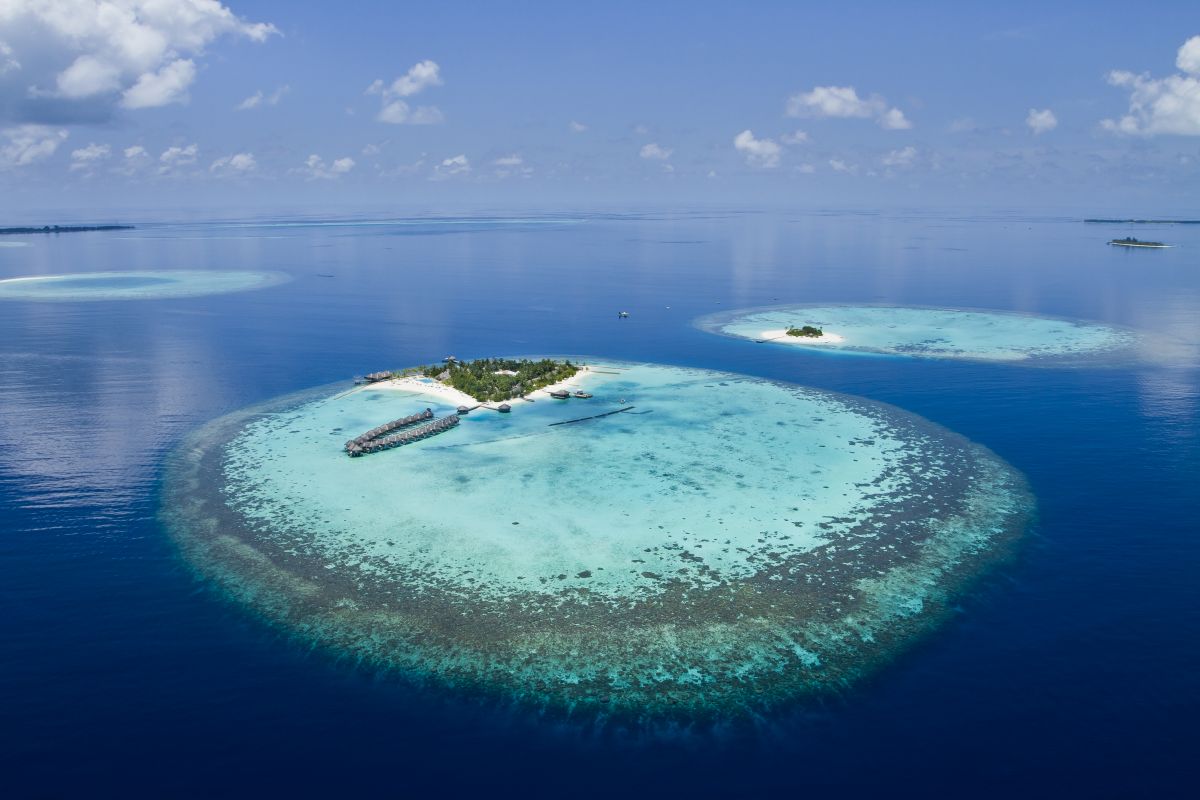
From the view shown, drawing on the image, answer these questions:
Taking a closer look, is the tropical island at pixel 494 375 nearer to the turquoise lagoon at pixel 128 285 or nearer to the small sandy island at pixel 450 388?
the small sandy island at pixel 450 388

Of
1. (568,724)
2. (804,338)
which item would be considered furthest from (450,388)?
(804,338)

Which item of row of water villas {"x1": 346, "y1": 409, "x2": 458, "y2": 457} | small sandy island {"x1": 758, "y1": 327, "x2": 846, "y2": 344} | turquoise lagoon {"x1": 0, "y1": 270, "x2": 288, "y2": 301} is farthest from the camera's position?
turquoise lagoon {"x1": 0, "y1": 270, "x2": 288, "y2": 301}

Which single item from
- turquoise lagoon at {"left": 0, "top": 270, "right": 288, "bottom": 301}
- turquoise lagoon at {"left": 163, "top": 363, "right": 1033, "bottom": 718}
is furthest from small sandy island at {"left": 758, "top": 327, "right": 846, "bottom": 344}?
turquoise lagoon at {"left": 0, "top": 270, "right": 288, "bottom": 301}

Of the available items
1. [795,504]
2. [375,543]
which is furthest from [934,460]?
[375,543]

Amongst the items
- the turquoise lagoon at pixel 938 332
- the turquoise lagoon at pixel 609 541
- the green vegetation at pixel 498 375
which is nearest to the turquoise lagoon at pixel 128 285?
the green vegetation at pixel 498 375

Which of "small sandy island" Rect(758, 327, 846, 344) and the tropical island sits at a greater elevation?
"small sandy island" Rect(758, 327, 846, 344)

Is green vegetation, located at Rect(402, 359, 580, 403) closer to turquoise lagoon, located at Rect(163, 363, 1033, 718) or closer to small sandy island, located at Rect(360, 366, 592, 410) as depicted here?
small sandy island, located at Rect(360, 366, 592, 410)

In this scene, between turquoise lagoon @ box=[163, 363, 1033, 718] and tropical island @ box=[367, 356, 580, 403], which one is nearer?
turquoise lagoon @ box=[163, 363, 1033, 718]

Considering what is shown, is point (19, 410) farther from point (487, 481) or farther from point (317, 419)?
point (487, 481)
